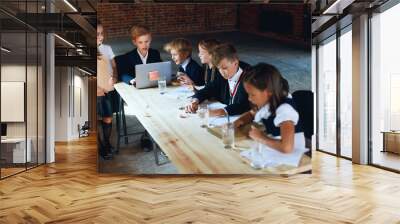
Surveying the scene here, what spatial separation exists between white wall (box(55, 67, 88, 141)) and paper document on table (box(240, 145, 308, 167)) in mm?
10761

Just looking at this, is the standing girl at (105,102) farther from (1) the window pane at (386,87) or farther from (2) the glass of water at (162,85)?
(1) the window pane at (386,87)

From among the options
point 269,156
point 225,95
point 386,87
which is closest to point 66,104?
point 225,95

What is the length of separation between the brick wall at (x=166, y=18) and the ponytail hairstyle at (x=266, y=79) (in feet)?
2.79

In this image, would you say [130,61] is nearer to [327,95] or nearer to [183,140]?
[183,140]

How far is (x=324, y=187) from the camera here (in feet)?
19.0

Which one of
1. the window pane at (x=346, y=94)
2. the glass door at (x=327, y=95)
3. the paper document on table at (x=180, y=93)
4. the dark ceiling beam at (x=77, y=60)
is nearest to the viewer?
the paper document on table at (x=180, y=93)

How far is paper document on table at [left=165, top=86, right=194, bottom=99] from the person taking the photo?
6.82 m

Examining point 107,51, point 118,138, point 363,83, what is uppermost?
point 107,51

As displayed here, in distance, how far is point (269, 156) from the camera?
22.0ft

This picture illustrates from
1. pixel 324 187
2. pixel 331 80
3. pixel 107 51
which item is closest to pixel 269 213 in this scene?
pixel 324 187

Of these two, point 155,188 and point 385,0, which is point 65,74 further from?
point 385,0

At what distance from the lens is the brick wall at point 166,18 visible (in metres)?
6.87

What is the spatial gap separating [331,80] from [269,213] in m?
6.84

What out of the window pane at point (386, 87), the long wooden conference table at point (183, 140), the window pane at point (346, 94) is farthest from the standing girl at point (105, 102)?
the window pane at point (346, 94)
